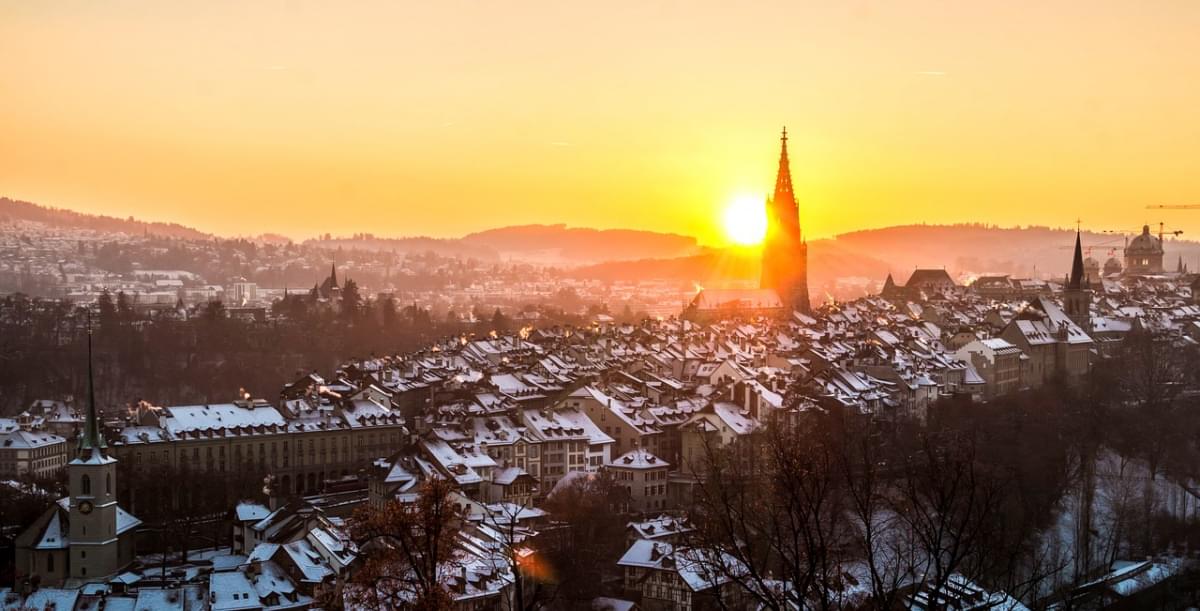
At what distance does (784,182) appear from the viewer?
94.1m

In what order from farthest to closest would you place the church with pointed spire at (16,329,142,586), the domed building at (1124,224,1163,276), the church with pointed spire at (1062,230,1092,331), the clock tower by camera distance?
the domed building at (1124,224,1163,276) → the church with pointed spire at (1062,230,1092,331) → the clock tower → the church with pointed spire at (16,329,142,586)

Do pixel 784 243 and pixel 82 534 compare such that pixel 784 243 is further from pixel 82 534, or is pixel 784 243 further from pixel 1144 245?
pixel 82 534

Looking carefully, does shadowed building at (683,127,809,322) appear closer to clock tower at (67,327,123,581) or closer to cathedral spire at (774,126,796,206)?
cathedral spire at (774,126,796,206)

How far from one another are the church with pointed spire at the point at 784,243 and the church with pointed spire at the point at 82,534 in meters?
58.9

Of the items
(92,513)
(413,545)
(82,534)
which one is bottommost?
(82,534)

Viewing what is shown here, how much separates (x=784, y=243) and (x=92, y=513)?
62048mm

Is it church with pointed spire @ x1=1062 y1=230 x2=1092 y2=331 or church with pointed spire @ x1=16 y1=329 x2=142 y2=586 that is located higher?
church with pointed spire @ x1=1062 y1=230 x2=1092 y2=331

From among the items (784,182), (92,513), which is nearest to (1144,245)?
(784,182)

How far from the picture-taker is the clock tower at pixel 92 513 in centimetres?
3641

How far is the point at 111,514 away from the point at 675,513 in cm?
1501

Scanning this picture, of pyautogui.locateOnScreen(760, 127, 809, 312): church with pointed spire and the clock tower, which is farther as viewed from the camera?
pyautogui.locateOnScreen(760, 127, 809, 312): church with pointed spire

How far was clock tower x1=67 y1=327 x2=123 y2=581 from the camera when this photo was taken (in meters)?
36.4

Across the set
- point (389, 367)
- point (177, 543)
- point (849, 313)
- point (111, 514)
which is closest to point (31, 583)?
point (111, 514)

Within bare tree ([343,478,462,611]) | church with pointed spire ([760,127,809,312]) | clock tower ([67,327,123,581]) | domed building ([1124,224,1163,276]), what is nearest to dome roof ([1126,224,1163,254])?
domed building ([1124,224,1163,276])
